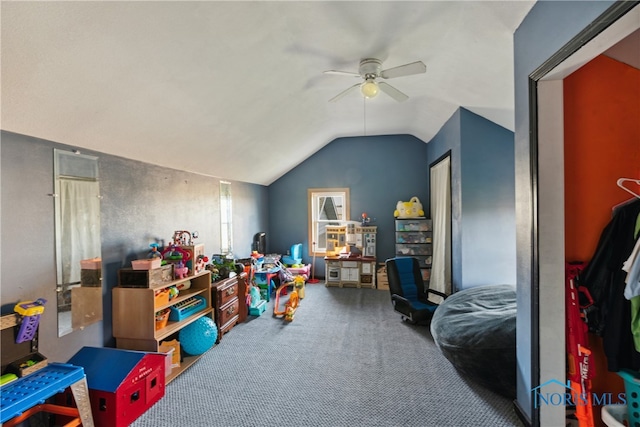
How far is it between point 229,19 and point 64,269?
84.4 inches

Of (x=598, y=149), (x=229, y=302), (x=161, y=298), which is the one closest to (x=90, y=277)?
(x=161, y=298)

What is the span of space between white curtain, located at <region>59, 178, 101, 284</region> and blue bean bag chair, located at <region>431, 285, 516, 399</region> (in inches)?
121

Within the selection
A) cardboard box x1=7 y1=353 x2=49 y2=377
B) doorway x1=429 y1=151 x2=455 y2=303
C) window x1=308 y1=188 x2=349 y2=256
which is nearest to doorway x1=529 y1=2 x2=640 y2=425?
doorway x1=429 y1=151 x2=455 y2=303

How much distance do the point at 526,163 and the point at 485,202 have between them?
1.74m

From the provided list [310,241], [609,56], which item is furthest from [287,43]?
[310,241]

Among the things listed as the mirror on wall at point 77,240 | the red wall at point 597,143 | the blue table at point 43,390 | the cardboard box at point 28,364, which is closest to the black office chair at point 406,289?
the red wall at point 597,143

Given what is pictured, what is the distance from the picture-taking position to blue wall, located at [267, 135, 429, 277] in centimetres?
549

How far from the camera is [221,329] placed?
3078 mm

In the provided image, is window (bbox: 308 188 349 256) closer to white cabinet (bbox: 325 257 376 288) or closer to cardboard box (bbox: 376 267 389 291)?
white cabinet (bbox: 325 257 376 288)

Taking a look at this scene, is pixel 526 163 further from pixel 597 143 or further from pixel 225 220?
pixel 225 220

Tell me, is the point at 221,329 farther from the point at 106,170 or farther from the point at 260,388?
the point at 106,170

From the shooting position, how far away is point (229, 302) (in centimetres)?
330

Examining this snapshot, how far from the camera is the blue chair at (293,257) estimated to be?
5.54m

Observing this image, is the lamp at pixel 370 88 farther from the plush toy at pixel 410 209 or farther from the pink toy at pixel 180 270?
the plush toy at pixel 410 209
